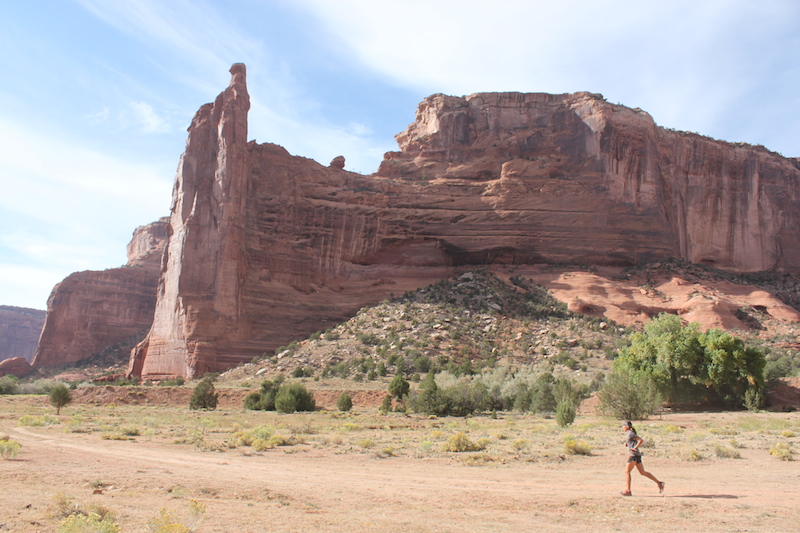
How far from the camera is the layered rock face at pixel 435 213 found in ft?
157

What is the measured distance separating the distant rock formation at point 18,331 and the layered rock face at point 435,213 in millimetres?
92733

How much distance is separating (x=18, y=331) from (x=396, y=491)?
138719mm

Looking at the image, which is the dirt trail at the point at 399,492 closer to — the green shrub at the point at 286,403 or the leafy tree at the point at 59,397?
the green shrub at the point at 286,403

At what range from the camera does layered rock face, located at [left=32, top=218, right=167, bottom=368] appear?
71250 millimetres

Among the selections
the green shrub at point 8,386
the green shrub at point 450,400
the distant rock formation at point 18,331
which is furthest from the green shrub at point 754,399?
the distant rock formation at point 18,331

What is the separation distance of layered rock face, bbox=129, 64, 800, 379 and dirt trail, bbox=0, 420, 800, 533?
33.0 metres

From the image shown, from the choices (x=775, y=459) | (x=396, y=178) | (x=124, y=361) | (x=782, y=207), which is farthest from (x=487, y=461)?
(x=782, y=207)

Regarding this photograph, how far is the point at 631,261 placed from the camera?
55.1 metres

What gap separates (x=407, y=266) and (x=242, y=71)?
2169 cm

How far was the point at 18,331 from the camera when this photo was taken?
4946 inches

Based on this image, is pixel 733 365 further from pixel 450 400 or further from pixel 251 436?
pixel 251 436

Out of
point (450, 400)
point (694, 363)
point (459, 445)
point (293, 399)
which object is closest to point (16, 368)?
point (293, 399)

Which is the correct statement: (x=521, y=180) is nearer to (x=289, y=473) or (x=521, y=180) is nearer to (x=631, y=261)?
(x=631, y=261)

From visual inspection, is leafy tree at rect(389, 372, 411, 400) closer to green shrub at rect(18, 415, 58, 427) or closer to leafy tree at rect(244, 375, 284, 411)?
leafy tree at rect(244, 375, 284, 411)
